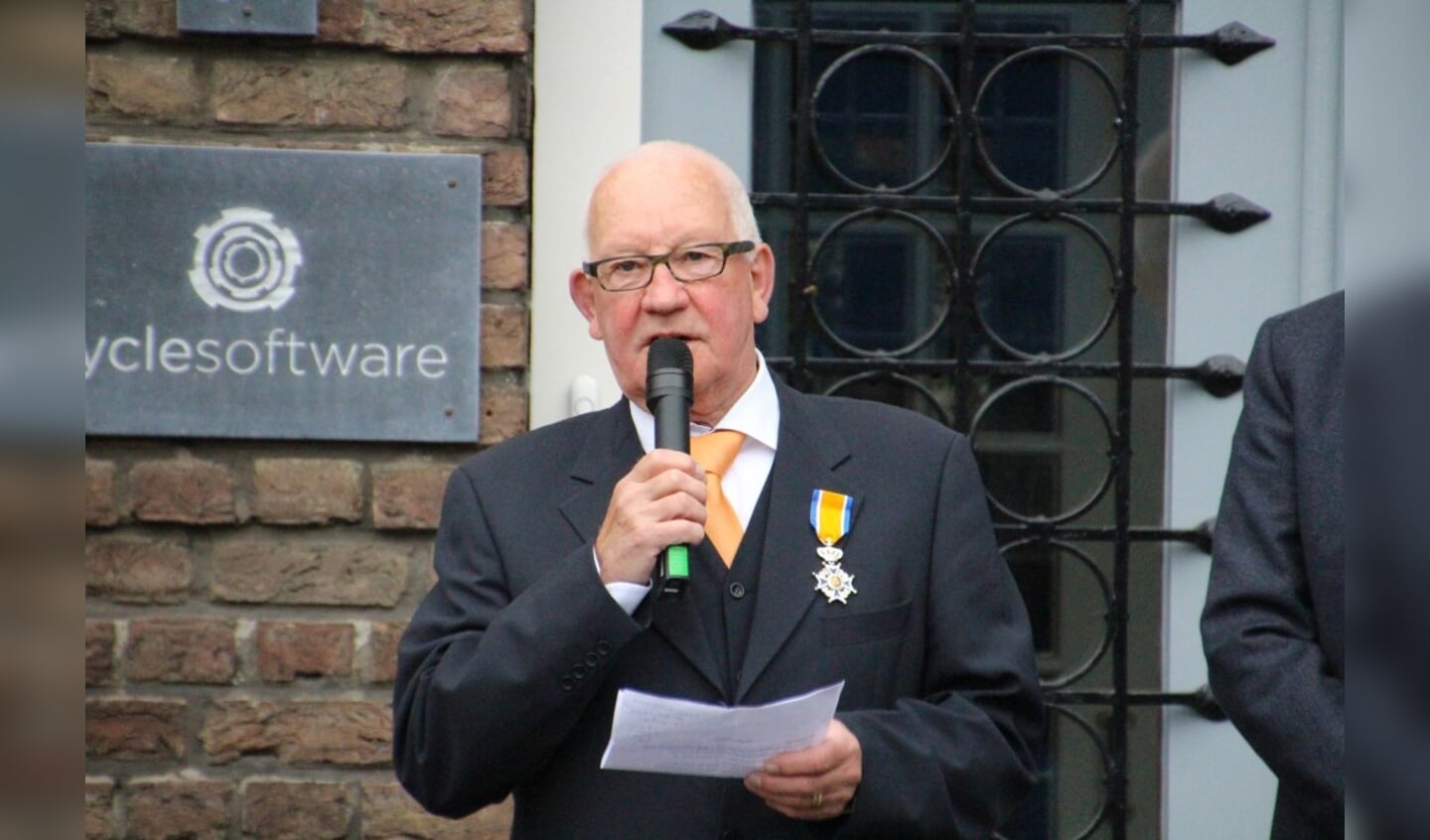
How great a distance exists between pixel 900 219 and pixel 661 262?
1245 millimetres

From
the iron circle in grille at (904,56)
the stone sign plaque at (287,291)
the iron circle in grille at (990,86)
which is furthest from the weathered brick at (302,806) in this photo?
the iron circle in grille at (990,86)

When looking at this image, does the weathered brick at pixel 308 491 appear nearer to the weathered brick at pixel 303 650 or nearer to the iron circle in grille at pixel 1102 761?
the weathered brick at pixel 303 650

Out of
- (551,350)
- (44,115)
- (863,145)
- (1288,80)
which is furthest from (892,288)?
(44,115)

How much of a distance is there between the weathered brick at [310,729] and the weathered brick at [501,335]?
2.11 ft

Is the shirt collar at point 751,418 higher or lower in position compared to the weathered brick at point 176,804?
higher

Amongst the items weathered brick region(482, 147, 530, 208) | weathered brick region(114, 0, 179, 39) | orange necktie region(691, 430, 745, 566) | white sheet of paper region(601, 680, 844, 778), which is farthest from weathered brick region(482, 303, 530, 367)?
white sheet of paper region(601, 680, 844, 778)

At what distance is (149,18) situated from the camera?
2.92m

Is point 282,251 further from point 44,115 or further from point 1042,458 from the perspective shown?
A: point 44,115

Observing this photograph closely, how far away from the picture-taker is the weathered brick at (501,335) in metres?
2.91

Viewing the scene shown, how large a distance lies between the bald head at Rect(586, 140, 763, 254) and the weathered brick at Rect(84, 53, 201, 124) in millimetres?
1121

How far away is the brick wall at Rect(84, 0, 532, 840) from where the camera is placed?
290 centimetres

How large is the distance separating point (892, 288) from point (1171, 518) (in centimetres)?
71

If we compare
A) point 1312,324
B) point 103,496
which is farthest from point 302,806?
point 1312,324

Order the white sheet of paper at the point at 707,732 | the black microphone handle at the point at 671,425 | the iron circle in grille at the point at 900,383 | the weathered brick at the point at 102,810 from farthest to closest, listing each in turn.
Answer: the iron circle in grille at the point at 900,383
the weathered brick at the point at 102,810
the black microphone handle at the point at 671,425
the white sheet of paper at the point at 707,732
